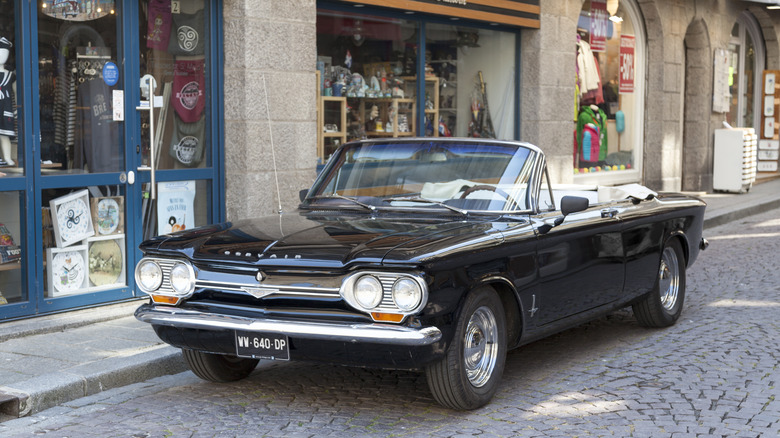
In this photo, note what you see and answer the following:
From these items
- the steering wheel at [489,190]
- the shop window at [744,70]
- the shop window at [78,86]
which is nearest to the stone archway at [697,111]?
the shop window at [744,70]

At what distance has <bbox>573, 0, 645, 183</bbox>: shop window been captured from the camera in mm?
15672

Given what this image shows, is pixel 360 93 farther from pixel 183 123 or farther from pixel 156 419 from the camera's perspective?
pixel 156 419

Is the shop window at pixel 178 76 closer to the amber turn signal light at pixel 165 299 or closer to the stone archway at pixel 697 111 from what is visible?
the amber turn signal light at pixel 165 299

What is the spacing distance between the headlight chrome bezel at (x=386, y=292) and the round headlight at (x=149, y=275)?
113cm

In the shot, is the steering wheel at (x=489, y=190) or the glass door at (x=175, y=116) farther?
the glass door at (x=175, y=116)

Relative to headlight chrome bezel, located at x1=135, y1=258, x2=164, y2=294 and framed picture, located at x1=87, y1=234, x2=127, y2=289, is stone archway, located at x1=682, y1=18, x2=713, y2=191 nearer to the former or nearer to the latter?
framed picture, located at x1=87, y1=234, x2=127, y2=289

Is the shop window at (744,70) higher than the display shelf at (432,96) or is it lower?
higher

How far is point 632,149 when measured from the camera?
682 inches

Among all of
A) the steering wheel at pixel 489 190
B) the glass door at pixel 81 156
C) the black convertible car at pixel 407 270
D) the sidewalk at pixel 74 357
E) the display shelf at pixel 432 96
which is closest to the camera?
the black convertible car at pixel 407 270

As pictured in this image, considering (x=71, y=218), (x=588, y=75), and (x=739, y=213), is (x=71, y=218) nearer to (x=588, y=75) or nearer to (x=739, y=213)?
(x=588, y=75)

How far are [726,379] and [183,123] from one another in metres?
5.25

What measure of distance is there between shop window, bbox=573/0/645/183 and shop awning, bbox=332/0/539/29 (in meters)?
2.07

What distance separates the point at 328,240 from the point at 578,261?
67.9 inches

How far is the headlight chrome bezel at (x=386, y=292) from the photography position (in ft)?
15.8
